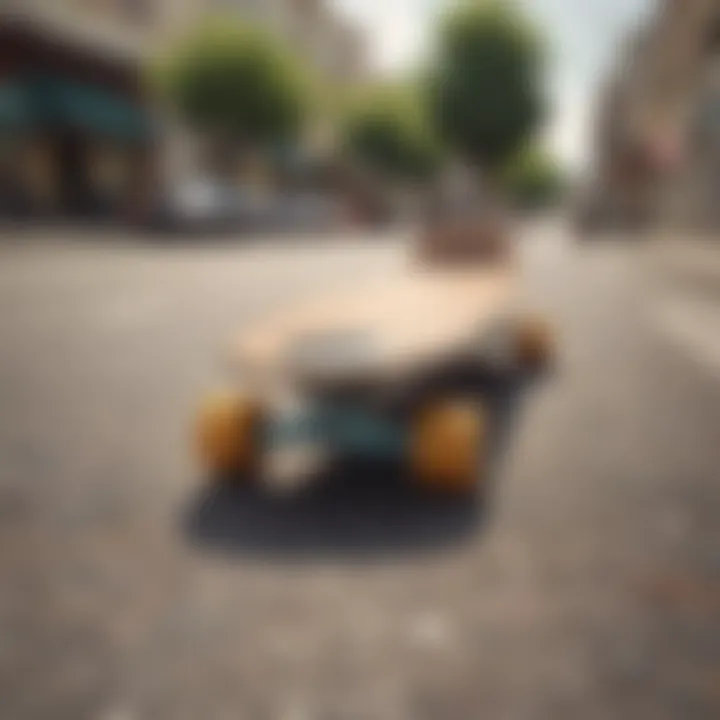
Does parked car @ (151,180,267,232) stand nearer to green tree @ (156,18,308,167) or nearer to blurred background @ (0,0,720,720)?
green tree @ (156,18,308,167)

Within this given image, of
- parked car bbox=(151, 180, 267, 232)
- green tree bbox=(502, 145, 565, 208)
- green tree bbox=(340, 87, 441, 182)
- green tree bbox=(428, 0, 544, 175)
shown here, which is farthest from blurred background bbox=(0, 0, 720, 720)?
green tree bbox=(502, 145, 565, 208)

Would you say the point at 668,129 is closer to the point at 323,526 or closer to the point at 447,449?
the point at 447,449

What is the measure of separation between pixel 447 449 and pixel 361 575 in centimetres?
92

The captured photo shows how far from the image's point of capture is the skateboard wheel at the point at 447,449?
13.2ft

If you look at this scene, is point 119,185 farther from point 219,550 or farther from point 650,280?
point 219,550

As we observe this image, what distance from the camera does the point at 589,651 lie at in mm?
2760

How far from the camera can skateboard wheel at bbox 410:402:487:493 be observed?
4012 millimetres

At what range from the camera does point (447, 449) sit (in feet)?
13.2

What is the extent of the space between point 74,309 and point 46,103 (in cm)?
1327

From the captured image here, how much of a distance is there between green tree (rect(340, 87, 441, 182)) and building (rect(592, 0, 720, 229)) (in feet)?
33.8

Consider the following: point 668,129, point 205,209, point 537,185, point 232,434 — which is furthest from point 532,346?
point 537,185

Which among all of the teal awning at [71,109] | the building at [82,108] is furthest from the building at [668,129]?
the teal awning at [71,109]

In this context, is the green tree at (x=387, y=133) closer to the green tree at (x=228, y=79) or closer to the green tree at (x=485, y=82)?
the green tree at (x=485, y=82)

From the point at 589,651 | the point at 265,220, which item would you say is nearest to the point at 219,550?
the point at 589,651
